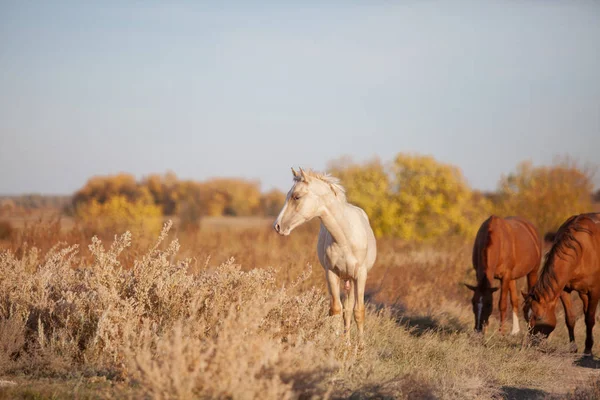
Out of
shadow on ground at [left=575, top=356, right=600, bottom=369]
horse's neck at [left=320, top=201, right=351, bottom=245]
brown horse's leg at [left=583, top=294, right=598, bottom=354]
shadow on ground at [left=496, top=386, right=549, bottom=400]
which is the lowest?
shadow on ground at [left=575, top=356, right=600, bottom=369]

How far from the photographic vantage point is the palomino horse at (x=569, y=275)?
313 inches

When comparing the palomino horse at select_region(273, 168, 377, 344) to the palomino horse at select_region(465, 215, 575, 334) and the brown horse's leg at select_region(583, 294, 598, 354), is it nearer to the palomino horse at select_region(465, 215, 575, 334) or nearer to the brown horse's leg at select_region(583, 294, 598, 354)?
the palomino horse at select_region(465, 215, 575, 334)

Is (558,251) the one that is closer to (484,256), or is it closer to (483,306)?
(484,256)

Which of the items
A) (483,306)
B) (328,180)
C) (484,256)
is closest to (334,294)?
(328,180)

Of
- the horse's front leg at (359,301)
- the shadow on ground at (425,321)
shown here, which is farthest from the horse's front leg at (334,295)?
the shadow on ground at (425,321)

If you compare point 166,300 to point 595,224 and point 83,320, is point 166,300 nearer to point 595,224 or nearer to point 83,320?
point 83,320

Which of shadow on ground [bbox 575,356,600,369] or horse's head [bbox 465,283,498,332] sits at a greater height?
horse's head [bbox 465,283,498,332]

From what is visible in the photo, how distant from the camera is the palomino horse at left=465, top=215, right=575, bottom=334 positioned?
28.2ft

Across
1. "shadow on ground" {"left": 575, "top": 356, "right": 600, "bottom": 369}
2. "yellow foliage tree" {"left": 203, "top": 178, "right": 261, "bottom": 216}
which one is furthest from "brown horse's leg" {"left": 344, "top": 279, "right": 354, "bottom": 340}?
"yellow foliage tree" {"left": 203, "top": 178, "right": 261, "bottom": 216}

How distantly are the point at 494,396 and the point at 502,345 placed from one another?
244 centimetres

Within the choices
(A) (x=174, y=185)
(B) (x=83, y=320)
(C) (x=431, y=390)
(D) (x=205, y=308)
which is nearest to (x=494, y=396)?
(C) (x=431, y=390)

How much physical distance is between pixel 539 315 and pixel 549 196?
12.6m

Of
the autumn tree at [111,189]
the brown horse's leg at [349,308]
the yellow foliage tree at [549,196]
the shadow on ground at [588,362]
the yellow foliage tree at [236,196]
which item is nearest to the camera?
the brown horse's leg at [349,308]

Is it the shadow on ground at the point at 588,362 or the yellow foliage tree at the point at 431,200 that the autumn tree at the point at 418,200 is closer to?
the yellow foliage tree at the point at 431,200
